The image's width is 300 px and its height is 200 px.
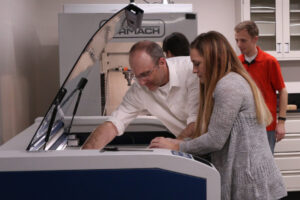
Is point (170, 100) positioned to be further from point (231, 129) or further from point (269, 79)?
point (269, 79)

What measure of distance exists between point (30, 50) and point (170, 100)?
6.08 ft

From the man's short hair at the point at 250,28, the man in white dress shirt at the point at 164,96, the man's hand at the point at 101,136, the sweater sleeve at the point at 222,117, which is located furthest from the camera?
the man's short hair at the point at 250,28

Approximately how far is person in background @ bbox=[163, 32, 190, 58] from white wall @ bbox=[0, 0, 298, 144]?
0.93 m

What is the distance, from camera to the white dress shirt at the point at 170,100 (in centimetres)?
172

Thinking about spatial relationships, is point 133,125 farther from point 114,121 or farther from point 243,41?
point 243,41

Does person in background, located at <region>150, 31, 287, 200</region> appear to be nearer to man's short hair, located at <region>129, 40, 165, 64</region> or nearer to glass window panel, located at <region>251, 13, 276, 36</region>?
man's short hair, located at <region>129, 40, 165, 64</region>

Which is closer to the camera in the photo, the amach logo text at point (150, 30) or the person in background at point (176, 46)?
the person in background at point (176, 46)

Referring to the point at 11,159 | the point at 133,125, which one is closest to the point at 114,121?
the point at 133,125

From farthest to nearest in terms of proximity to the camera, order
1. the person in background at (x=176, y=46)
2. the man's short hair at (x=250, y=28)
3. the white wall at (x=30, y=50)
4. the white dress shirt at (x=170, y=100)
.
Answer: the man's short hair at (x=250, y=28)
the person in background at (x=176, y=46)
the white wall at (x=30, y=50)
the white dress shirt at (x=170, y=100)

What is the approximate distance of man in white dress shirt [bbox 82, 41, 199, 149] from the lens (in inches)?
63.4

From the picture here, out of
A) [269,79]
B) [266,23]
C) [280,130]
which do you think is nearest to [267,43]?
[266,23]

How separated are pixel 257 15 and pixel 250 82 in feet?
8.83

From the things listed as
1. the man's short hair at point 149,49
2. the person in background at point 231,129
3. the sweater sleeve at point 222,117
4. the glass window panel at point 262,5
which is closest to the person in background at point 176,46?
the man's short hair at point 149,49

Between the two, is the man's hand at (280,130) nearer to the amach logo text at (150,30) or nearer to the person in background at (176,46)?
the person in background at (176,46)
